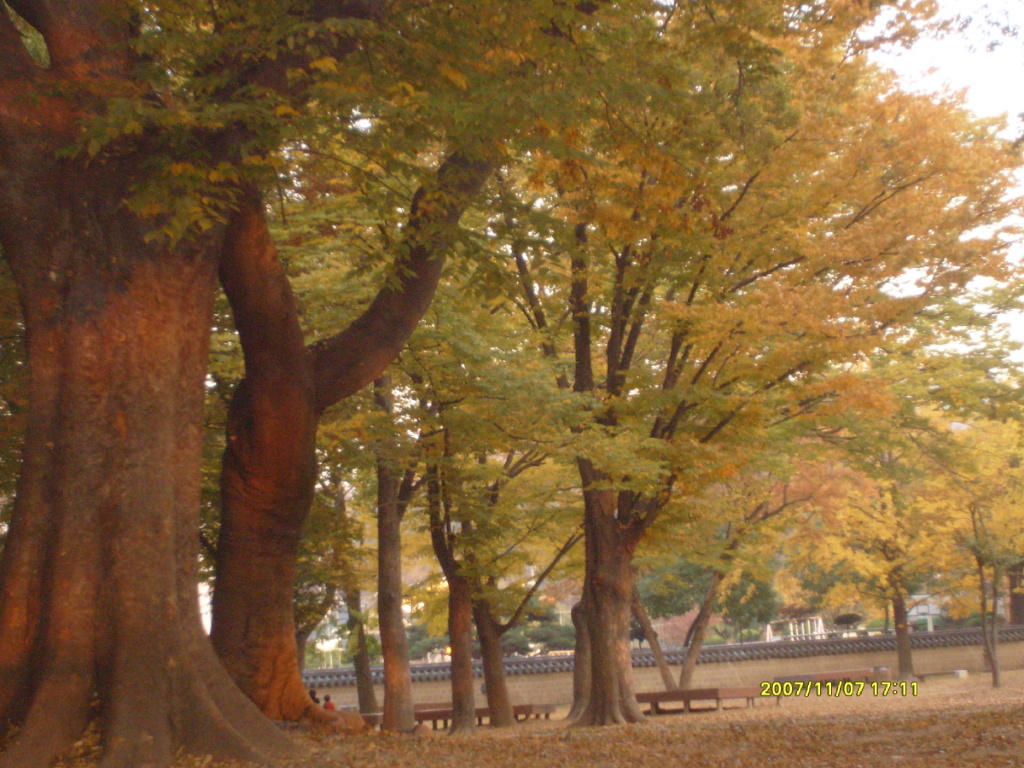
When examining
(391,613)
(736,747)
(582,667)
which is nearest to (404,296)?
(736,747)

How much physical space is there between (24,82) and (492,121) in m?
3.34

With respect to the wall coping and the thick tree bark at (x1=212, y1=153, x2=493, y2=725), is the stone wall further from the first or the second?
the thick tree bark at (x1=212, y1=153, x2=493, y2=725)

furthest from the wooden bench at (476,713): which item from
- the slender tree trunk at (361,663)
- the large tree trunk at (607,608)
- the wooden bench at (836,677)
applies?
the wooden bench at (836,677)

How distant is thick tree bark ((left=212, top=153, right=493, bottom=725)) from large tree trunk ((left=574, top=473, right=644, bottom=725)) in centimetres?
724

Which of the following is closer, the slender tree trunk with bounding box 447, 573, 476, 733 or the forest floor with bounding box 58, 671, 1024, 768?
the forest floor with bounding box 58, 671, 1024, 768

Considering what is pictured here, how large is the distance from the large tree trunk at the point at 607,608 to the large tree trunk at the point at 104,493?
8853 mm

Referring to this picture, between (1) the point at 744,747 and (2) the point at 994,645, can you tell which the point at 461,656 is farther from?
(2) the point at 994,645

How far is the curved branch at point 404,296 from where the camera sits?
8.46 meters

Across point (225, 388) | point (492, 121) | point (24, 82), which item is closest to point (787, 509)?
point (225, 388)

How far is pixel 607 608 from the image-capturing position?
15.2m

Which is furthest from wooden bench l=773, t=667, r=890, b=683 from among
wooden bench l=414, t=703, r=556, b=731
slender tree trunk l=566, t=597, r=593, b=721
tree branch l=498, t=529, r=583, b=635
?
tree branch l=498, t=529, r=583, b=635

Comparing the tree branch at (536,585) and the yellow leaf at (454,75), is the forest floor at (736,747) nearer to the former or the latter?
the yellow leaf at (454,75)

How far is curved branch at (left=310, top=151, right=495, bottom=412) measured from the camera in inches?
333

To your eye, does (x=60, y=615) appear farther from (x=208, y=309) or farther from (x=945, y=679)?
(x=945, y=679)
